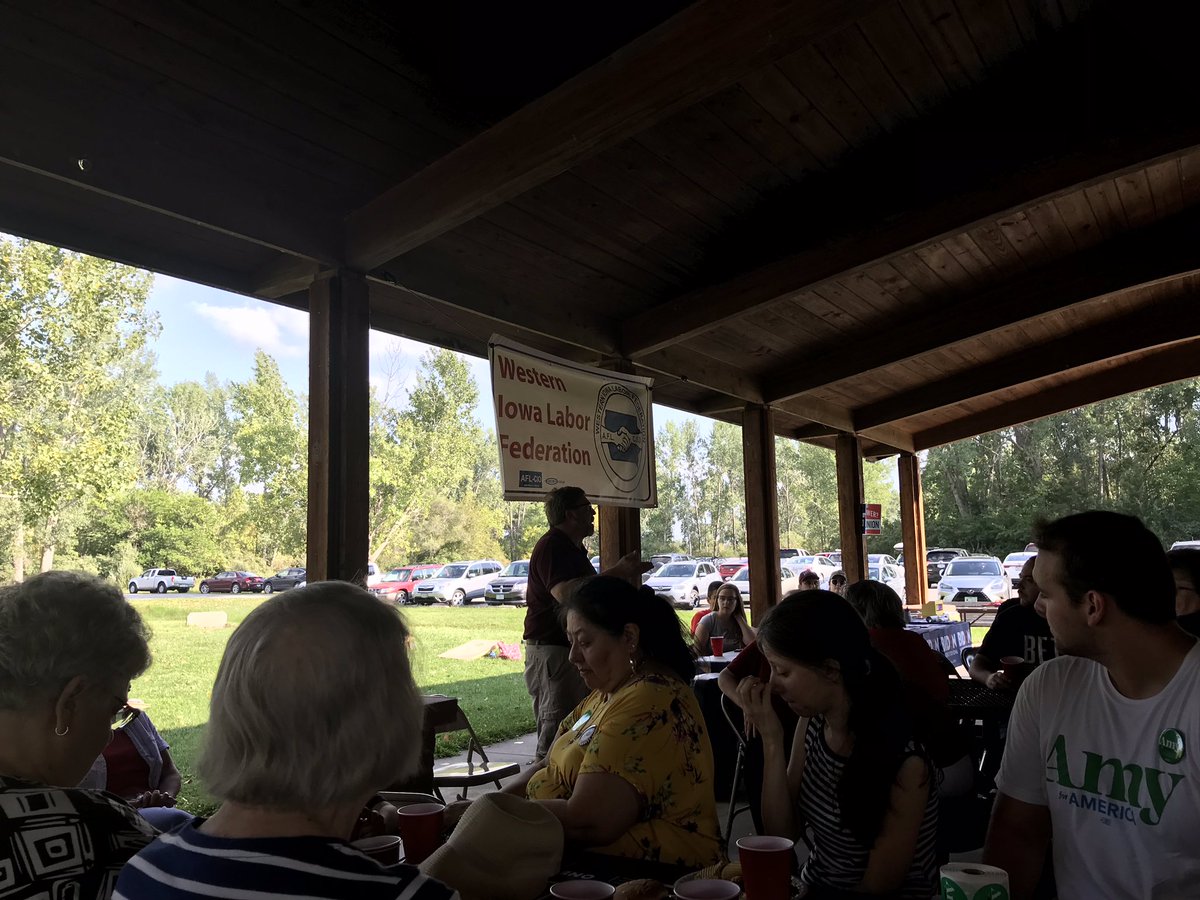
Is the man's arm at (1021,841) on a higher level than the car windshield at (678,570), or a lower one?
higher

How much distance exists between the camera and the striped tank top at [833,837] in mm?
1643

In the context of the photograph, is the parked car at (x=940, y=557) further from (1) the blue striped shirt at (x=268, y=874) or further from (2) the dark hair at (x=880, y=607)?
(1) the blue striped shirt at (x=268, y=874)

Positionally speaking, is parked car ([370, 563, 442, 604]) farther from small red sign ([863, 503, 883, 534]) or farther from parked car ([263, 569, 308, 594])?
small red sign ([863, 503, 883, 534])

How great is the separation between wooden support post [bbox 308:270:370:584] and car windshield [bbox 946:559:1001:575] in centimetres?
1792

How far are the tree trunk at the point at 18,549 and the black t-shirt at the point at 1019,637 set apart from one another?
1401 cm

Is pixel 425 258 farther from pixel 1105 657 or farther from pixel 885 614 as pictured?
pixel 1105 657

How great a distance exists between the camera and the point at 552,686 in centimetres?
393

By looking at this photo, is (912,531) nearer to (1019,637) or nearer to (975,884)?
(1019,637)

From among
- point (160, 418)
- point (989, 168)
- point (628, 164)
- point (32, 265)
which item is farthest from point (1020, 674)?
point (160, 418)

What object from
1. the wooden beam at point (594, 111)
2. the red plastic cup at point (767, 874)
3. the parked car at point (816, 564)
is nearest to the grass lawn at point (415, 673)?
the red plastic cup at point (767, 874)

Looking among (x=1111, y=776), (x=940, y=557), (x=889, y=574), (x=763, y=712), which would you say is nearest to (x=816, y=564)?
(x=889, y=574)

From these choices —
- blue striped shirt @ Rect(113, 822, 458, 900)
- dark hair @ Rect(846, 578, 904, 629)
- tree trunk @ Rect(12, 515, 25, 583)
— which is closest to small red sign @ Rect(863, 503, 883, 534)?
dark hair @ Rect(846, 578, 904, 629)

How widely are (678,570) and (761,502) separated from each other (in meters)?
15.2

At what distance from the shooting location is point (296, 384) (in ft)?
74.7
